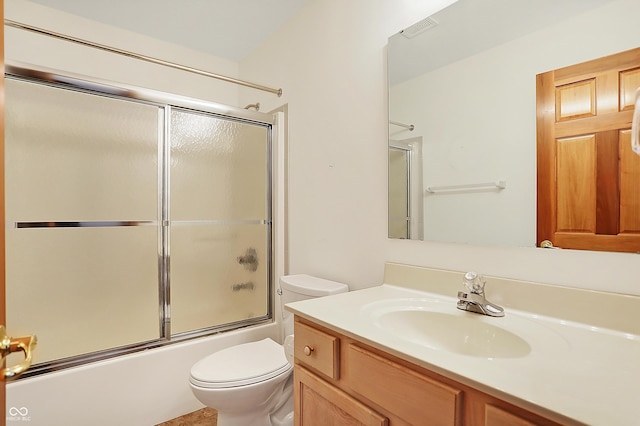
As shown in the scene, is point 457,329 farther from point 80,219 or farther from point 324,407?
point 80,219

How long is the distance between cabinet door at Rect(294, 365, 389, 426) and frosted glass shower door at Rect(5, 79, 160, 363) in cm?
117

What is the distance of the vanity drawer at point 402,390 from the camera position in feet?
2.10

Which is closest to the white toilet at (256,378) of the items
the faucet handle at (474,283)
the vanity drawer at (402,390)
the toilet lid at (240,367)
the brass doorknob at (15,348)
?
the toilet lid at (240,367)

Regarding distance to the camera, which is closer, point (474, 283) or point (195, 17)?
point (474, 283)

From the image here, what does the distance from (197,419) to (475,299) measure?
1.67 metres

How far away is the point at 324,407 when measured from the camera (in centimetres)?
94

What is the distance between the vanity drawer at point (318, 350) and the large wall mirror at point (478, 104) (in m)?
0.60

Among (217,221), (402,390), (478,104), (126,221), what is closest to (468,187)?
(478,104)

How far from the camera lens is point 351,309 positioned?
1041mm

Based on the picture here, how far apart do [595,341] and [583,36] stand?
834mm

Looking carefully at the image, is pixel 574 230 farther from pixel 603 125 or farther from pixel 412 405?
pixel 412 405

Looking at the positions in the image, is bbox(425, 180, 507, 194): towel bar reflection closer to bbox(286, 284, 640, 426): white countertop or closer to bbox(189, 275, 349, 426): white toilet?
bbox(286, 284, 640, 426): white countertop

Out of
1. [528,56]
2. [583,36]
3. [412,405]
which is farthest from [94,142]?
[583,36]


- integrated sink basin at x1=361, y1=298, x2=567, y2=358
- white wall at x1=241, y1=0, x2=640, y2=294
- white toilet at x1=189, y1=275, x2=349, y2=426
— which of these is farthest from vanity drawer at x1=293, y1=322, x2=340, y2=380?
white wall at x1=241, y1=0, x2=640, y2=294
